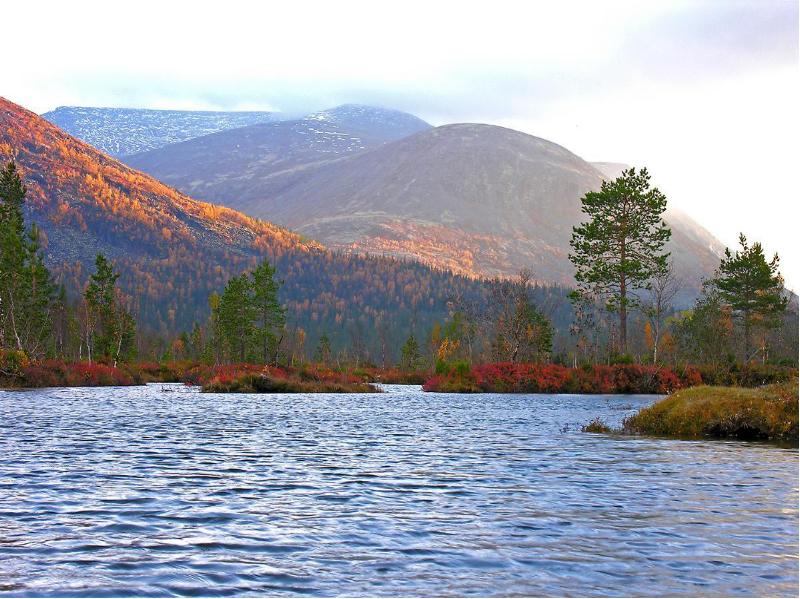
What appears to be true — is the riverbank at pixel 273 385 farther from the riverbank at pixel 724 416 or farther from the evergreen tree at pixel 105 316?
the riverbank at pixel 724 416

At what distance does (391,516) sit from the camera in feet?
44.7

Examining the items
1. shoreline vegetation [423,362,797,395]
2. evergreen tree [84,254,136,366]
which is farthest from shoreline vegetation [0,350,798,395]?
evergreen tree [84,254,136,366]

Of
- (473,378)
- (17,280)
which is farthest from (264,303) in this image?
(473,378)

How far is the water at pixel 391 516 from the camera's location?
9.80 m

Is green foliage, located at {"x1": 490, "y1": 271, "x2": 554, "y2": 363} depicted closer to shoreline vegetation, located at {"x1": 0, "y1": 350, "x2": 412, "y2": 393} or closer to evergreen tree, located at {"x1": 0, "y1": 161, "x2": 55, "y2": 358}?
shoreline vegetation, located at {"x1": 0, "y1": 350, "x2": 412, "y2": 393}

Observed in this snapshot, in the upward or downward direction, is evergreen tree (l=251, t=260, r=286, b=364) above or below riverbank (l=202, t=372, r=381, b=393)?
above

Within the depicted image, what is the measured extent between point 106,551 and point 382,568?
3795 mm

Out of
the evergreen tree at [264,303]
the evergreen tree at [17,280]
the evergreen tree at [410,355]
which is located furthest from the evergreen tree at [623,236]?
the evergreen tree at [410,355]

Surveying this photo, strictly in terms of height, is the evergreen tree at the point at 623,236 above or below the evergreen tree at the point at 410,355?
above

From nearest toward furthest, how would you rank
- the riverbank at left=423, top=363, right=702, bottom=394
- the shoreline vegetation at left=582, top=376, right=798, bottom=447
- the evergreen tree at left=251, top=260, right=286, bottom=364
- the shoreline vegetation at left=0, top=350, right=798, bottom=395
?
the shoreline vegetation at left=582, top=376, right=798, bottom=447
the shoreline vegetation at left=0, top=350, right=798, bottom=395
the riverbank at left=423, top=363, right=702, bottom=394
the evergreen tree at left=251, top=260, right=286, bottom=364

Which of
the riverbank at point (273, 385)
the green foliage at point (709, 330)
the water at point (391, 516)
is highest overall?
the green foliage at point (709, 330)

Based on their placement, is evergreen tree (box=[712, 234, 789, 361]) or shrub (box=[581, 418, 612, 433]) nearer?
shrub (box=[581, 418, 612, 433])

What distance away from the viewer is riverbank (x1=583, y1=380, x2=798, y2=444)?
2647 cm

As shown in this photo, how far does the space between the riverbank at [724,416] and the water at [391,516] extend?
253 centimetres
